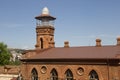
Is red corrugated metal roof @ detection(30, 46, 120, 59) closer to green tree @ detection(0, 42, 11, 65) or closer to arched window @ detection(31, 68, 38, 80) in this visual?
arched window @ detection(31, 68, 38, 80)

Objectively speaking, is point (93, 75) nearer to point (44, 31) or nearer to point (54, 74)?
point (54, 74)

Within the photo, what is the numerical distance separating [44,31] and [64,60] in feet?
34.8

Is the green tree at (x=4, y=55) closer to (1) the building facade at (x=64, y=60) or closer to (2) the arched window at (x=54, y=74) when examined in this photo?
(1) the building facade at (x=64, y=60)

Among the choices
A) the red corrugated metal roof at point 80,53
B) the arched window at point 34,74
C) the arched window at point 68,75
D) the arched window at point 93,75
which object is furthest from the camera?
the arched window at point 34,74

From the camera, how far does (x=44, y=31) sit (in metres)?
44.5

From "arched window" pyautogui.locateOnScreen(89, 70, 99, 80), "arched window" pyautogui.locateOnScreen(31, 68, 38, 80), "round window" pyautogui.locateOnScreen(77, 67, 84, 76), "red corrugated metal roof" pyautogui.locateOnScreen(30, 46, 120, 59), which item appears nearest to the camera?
"arched window" pyautogui.locateOnScreen(89, 70, 99, 80)

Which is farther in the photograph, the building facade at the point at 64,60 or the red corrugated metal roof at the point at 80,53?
the red corrugated metal roof at the point at 80,53

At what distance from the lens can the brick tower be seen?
44500 millimetres

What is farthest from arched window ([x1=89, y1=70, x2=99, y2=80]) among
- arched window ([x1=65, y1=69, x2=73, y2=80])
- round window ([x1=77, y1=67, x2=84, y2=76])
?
arched window ([x1=65, y1=69, x2=73, y2=80])

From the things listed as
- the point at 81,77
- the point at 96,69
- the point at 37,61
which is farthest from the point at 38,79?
the point at 96,69

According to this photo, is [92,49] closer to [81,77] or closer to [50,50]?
[81,77]

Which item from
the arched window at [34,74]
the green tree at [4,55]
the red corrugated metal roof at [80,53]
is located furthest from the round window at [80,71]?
the green tree at [4,55]

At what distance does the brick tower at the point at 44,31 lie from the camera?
44500 millimetres

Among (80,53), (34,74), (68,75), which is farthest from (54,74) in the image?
(80,53)
